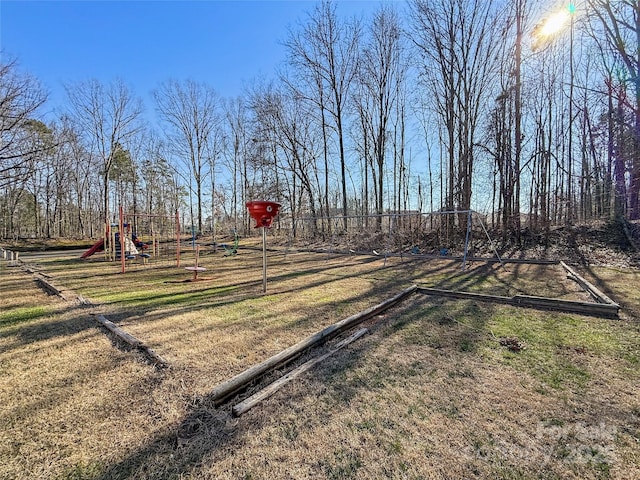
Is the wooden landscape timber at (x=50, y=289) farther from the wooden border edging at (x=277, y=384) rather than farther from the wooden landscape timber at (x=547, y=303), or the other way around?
the wooden landscape timber at (x=547, y=303)

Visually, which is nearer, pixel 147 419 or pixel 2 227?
pixel 147 419

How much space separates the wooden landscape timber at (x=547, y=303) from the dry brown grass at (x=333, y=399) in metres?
0.25

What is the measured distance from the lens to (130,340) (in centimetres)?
304

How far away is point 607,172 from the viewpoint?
11.0 m

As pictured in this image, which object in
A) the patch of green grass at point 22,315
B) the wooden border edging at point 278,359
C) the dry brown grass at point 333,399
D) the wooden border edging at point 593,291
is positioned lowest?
the dry brown grass at point 333,399

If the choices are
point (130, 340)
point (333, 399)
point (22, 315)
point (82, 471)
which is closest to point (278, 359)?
point (333, 399)

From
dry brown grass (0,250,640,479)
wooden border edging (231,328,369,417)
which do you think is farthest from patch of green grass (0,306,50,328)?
wooden border edging (231,328,369,417)

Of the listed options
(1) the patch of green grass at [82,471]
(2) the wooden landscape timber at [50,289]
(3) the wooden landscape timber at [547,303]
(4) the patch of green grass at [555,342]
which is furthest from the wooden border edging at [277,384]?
(2) the wooden landscape timber at [50,289]

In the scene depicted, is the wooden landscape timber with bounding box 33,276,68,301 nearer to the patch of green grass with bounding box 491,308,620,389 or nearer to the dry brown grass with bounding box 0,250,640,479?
the dry brown grass with bounding box 0,250,640,479

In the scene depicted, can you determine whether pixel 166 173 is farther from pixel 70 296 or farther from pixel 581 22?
pixel 581 22

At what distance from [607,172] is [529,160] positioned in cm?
324

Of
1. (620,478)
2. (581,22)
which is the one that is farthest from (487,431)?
(581,22)

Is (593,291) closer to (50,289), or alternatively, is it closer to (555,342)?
(555,342)

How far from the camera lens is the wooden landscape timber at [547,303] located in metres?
3.81
